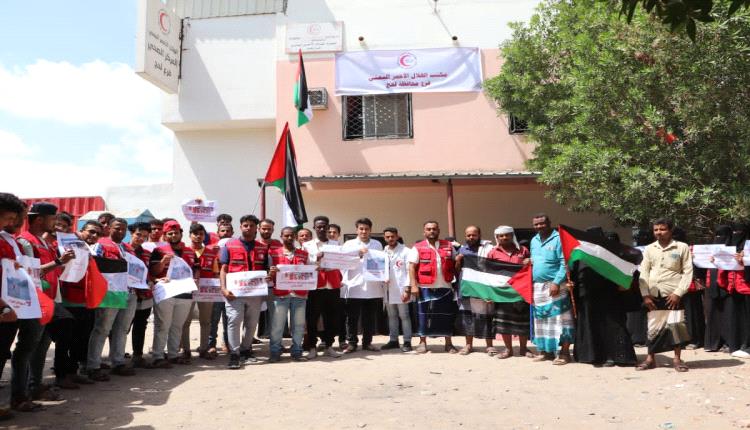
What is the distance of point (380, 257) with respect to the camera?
8.64 m

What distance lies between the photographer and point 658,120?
9023 mm

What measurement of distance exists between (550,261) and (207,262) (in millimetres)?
4196

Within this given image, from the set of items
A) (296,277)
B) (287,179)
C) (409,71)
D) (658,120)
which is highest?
(409,71)

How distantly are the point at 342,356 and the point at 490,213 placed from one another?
24.0 feet

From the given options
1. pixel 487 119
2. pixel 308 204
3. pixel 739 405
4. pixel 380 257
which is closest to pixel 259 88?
pixel 308 204

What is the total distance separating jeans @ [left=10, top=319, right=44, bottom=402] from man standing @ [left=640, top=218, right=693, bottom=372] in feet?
19.6

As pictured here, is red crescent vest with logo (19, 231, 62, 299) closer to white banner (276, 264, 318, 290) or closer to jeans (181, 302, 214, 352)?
jeans (181, 302, 214, 352)

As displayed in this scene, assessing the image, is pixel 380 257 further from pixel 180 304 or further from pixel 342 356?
pixel 180 304

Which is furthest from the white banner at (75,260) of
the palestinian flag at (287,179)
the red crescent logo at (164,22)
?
the red crescent logo at (164,22)

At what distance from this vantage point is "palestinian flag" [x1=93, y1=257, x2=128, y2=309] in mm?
6378

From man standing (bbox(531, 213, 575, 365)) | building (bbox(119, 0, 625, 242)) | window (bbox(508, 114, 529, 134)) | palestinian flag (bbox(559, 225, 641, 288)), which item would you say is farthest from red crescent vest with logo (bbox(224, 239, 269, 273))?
window (bbox(508, 114, 529, 134))

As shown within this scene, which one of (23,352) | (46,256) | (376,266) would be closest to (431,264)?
(376,266)

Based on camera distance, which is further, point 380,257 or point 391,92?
point 391,92

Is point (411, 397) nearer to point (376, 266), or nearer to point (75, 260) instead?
point (376, 266)
